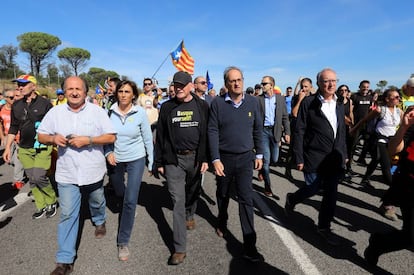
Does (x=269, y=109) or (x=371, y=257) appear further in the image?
(x=269, y=109)

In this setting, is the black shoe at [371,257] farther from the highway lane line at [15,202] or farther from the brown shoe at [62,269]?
the highway lane line at [15,202]

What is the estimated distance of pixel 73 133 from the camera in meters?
2.94

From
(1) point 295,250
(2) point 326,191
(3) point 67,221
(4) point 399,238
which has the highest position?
(2) point 326,191

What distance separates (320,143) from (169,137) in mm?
1861

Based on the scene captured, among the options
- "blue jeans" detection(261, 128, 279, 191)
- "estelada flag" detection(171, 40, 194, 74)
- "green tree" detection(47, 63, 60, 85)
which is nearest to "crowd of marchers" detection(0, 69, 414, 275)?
"blue jeans" detection(261, 128, 279, 191)

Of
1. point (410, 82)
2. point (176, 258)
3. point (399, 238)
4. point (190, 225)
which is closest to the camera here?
point (410, 82)

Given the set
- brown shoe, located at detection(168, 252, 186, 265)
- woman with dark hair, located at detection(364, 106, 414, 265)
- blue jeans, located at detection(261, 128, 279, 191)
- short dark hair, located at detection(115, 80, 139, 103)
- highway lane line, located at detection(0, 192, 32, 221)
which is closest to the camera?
woman with dark hair, located at detection(364, 106, 414, 265)

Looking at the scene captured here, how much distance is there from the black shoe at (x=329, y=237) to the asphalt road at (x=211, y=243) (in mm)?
65

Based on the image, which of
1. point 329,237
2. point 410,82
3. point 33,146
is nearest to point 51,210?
point 33,146

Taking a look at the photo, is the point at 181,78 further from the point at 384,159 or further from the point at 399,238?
the point at 384,159

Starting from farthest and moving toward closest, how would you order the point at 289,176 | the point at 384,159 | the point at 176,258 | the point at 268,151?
the point at 289,176
the point at 268,151
the point at 384,159
the point at 176,258

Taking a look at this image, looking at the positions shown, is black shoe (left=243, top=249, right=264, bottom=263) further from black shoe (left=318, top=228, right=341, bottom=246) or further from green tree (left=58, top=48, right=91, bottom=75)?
green tree (left=58, top=48, right=91, bottom=75)

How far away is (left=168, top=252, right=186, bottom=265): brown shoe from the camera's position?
3064 millimetres

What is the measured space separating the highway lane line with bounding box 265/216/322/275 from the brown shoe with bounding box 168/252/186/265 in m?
1.26
